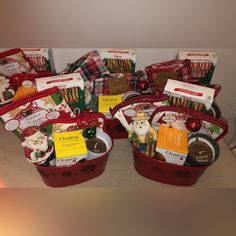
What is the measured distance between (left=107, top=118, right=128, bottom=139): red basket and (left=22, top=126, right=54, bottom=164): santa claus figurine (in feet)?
0.80

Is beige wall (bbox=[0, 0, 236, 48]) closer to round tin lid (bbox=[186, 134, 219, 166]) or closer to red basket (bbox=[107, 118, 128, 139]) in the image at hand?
red basket (bbox=[107, 118, 128, 139])

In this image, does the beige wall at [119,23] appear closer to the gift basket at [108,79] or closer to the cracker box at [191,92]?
the gift basket at [108,79]

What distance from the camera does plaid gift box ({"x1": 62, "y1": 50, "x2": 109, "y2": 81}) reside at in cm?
86

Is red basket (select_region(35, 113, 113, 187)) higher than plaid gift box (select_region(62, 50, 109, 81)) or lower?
lower

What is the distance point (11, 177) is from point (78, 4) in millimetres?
621

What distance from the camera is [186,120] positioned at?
0.74m

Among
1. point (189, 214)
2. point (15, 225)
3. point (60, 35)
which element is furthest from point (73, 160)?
point (60, 35)

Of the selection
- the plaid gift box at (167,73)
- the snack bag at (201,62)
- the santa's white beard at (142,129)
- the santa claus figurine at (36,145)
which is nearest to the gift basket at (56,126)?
the santa claus figurine at (36,145)

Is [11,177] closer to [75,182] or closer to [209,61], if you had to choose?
[75,182]

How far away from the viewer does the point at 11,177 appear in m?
0.83

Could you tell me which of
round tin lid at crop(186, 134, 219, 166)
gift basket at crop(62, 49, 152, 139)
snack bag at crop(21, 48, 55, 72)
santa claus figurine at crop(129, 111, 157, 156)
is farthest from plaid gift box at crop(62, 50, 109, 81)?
round tin lid at crop(186, 134, 219, 166)

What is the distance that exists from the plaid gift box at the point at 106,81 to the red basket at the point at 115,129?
0.11 m

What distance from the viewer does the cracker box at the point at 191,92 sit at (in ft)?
2.46

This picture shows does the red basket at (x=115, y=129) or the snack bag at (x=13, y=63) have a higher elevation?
the snack bag at (x=13, y=63)
